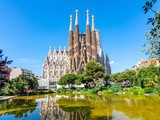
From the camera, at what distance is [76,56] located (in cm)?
11062

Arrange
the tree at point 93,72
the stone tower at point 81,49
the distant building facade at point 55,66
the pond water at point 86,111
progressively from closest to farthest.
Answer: the pond water at point 86,111
the tree at point 93,72
the stone tower at point 81,49
the distant building facade at point 55,66

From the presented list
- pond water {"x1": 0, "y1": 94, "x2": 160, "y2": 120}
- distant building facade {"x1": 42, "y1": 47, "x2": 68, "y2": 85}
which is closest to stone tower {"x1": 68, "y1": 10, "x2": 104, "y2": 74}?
distant building facade {"x1": 42, "y1": 47, "x2": 68, "y2": 85}

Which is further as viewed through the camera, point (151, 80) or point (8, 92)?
point (8, 92)

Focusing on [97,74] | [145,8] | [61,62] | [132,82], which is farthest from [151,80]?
[61,62]

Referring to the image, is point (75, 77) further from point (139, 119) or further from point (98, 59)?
point (139, 119)

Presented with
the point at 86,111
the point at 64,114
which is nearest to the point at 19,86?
the point at 86,111

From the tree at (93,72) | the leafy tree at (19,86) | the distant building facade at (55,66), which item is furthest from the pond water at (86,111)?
the distant building facade at (55,66)

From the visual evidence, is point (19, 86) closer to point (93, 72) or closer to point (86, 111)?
point (93, 72)

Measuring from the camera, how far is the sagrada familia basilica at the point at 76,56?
11000 centimetres

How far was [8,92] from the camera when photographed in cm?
5744

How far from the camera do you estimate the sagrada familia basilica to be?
4331 inches

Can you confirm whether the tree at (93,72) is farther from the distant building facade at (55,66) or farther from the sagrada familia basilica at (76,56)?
the distant building facade at (55,66)

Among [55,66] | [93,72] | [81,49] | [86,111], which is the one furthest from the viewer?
[55,66]

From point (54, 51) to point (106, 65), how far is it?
1488 inches
